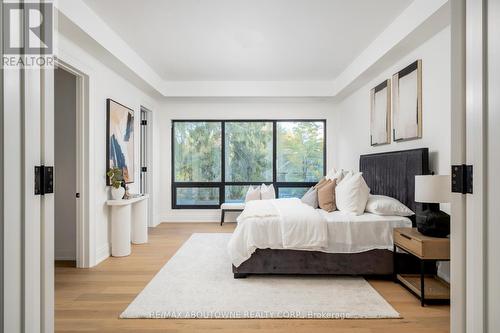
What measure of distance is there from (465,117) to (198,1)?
2.63m

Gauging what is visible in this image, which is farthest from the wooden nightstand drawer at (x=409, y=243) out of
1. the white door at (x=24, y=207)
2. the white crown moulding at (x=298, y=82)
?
the white door at (x=24, y=207)

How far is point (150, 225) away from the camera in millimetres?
5777

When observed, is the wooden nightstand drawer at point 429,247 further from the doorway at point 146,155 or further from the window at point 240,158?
the doorway at point 146,155

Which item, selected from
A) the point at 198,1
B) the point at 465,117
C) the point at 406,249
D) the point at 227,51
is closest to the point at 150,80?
the point at 227,51

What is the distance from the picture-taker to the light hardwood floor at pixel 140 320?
2148 millimetres

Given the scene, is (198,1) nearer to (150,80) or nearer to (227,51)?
(227,51)

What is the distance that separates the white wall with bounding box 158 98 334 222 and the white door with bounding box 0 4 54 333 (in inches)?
206

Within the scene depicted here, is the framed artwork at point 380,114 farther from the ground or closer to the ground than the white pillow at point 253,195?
farther from the ground

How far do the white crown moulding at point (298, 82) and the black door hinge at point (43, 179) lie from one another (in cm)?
65

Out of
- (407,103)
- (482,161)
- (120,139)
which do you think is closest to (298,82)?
(407,103)

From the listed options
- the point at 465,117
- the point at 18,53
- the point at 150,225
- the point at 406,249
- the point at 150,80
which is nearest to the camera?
the point at 18,53

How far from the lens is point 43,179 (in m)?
0.96

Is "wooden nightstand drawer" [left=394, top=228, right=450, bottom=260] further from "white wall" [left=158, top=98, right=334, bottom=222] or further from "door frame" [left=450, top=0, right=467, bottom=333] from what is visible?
"white wall" [left=158, top=98, right=334, bottom=222]

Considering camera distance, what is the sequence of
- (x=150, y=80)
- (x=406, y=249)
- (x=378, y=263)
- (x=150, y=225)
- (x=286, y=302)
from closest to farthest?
(x=286, y=302), (x=406, y=249), (x=378, y=263), (x=150, y=80), (x=150, y=225)
